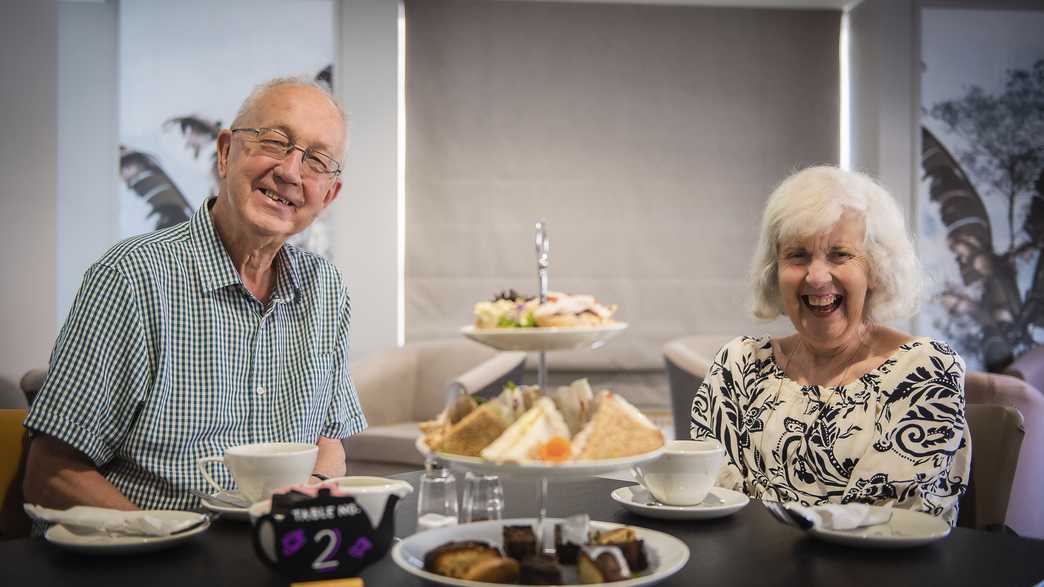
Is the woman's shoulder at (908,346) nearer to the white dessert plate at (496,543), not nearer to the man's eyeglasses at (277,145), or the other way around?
the white dessert plate at (496,543)

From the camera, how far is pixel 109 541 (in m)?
1.16

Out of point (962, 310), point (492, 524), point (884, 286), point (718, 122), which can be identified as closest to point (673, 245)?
point (718, 122)

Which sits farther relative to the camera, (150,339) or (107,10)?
(107,10)

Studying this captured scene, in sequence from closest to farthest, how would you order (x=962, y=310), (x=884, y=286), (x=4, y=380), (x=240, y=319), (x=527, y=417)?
(x=527, y=417) < (x=240, y=319) < (x=884, y=286) < (x=4, y=380) < (x=962, y=310)

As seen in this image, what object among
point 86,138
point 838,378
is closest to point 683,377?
point 838,378

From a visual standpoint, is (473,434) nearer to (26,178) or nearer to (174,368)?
(174,368)

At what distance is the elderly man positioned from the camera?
1.59m

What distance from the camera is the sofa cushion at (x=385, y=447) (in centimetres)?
391

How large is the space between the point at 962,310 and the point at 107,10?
547 cm

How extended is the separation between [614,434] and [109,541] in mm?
685

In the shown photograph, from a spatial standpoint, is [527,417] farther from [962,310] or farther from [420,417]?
[962,310]

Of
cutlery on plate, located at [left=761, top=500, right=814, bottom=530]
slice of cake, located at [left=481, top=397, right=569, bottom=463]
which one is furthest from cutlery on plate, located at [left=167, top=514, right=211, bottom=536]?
cutlery on plate, located at [left=761, top=500, right=814, bottom=530]

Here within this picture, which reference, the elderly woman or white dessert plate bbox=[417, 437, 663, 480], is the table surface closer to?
white dessert plate bbox=[417, 437, 663, 480]

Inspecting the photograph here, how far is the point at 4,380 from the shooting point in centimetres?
371
